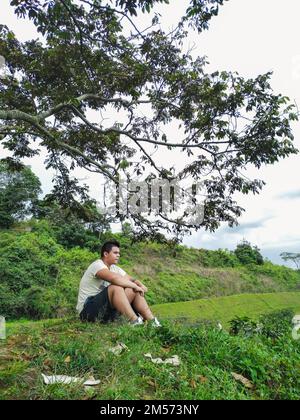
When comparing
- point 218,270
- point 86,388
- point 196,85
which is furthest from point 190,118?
point 218,270

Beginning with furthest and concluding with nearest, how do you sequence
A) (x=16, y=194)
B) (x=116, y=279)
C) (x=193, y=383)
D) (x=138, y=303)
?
(x=16, y=194)
(x=138, y=303)
(x=116, y=279)
(x=193, y=383)

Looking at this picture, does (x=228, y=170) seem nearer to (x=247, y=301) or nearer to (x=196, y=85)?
(x=196, y=85)

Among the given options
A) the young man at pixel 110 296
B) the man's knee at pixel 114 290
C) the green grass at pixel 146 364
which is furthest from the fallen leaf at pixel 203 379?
the man's knee at pixel 114 290

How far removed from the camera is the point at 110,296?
183 inches

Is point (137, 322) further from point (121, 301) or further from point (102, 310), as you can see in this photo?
point (102, 310)

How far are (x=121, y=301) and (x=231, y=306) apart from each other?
907 cm

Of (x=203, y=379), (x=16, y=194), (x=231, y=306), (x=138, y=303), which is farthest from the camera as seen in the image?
(x=16, y=194)

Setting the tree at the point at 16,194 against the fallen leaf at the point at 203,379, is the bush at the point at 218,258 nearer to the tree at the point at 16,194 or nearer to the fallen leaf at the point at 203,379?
the tree at the point at 16,194

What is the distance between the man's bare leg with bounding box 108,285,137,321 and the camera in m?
4.59

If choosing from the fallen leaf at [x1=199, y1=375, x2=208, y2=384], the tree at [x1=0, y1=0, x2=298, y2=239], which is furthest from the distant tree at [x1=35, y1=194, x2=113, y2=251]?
the fallen leaf at [x1=199, y1=375, x2=208, y2=384]

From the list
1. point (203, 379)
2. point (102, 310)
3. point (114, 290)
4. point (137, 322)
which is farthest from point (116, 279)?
point (203, 379)

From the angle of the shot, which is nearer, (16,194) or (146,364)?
(146,364)

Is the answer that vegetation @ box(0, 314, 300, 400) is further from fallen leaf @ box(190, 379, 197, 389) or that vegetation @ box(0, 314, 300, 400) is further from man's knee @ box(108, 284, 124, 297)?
man's knee @ box(108, 284, 124, 297)

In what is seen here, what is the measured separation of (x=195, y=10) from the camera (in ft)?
16.7
